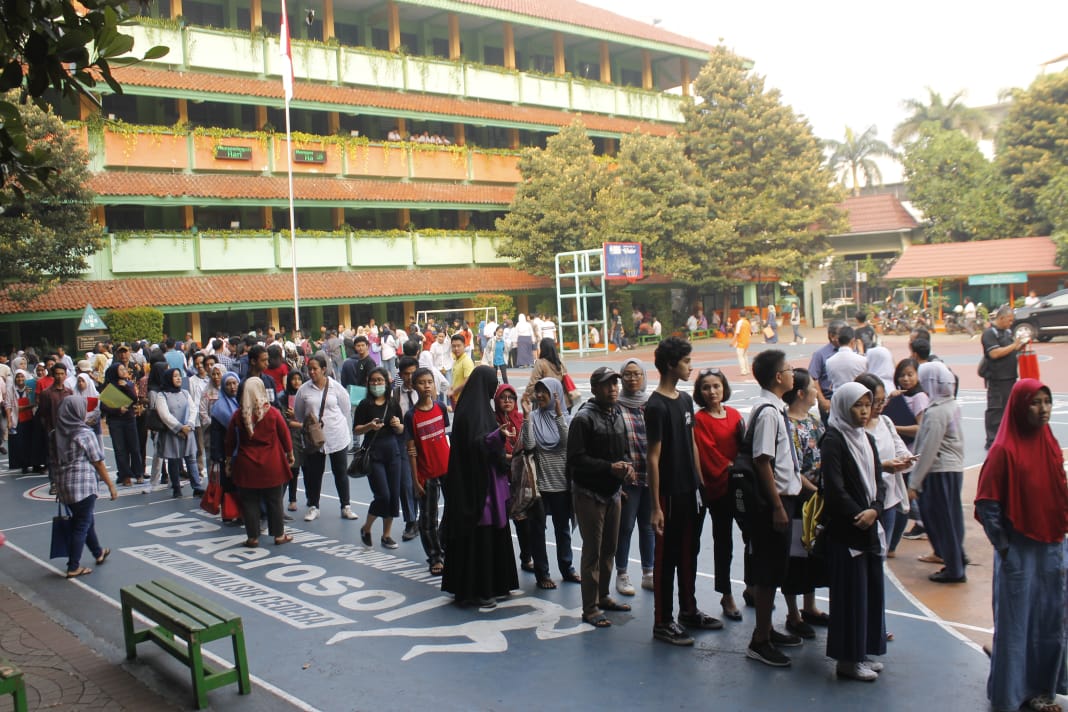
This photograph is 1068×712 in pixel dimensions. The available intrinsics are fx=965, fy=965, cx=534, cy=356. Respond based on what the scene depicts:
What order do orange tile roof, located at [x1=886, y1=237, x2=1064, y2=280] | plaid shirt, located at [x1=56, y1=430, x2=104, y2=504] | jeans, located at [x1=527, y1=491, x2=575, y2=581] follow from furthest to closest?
orange tile roof, located at [x1=886, y1=237, x2=1064, y2=280], plaid shirt, located at [x1=56, y1=430, x2=104, y2=504], jeans, located at [x1=527, y1=491, x2=575, y2=581]

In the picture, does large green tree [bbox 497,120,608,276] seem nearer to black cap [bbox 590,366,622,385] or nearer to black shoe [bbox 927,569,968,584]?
black shoe [bbox 927,569,968,584]

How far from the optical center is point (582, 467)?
22.1 feet

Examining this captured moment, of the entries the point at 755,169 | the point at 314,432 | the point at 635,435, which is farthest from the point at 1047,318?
the point at 635,435

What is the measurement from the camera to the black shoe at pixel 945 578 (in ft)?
24.6

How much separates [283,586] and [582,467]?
318cm

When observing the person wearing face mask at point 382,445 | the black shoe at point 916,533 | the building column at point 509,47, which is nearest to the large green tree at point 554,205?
the building column at point 509,47

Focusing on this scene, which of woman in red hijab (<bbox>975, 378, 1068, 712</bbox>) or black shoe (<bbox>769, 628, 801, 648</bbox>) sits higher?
woman in red hijab (<bbox>975, 378, 1068, 712</bbox>)

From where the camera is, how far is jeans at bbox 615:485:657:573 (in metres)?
7.59

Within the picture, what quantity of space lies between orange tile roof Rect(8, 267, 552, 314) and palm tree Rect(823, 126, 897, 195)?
123 feet

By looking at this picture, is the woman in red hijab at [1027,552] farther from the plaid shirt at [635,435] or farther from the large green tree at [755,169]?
the large green tree at [755,169]

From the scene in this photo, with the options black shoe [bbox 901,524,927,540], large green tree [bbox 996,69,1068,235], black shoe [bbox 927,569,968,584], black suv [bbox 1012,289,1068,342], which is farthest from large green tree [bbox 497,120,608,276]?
black shoe [bbox 927,569,968,584]

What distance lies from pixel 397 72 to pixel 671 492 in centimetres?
3354

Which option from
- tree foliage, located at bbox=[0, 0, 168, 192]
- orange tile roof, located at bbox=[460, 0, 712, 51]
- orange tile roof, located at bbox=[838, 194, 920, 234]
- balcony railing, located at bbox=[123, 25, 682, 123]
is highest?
orange tile roof, located at bbox=[460, 0, 712, 51]

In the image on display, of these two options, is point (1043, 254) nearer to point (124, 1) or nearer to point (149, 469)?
point (149, 469)
